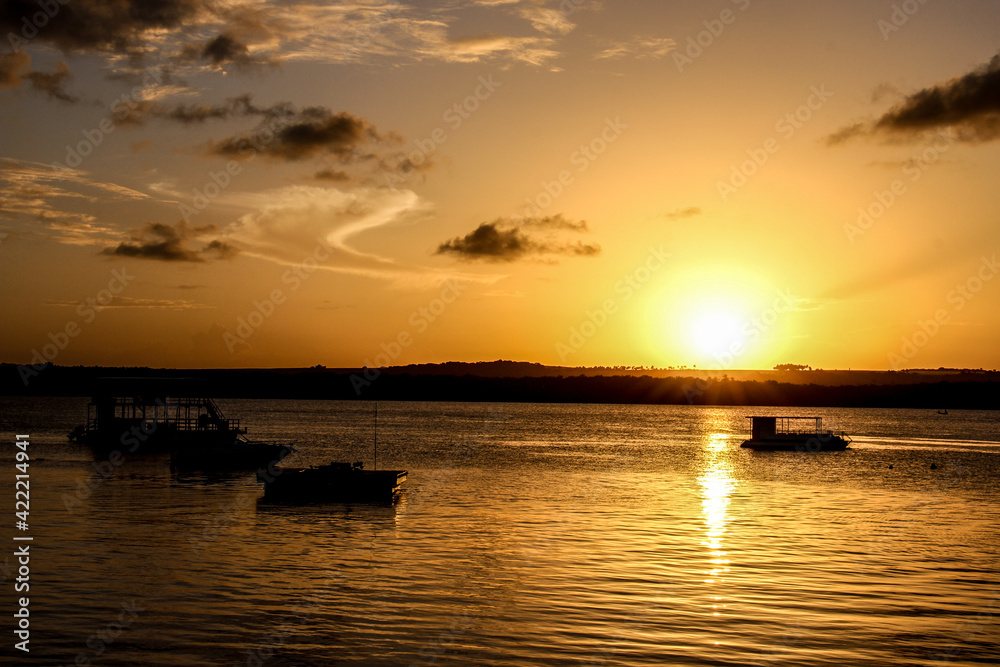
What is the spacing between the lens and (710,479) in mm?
69875

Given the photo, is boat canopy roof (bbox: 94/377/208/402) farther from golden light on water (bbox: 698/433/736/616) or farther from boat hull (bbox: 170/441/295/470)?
golden light on water (bbox: 698/433/736/616)

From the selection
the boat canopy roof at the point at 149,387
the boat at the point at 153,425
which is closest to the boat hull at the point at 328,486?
the boat at the point at 153,425

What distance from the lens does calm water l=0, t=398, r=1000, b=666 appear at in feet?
69.8

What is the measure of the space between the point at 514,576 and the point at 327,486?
23338 millimetres

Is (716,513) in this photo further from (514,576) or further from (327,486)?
(327,486)

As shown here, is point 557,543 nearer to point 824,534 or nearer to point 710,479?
point 824,534

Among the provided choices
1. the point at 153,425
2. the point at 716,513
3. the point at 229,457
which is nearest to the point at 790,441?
the point at 716,513

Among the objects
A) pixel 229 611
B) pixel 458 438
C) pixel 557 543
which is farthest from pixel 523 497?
pixel 458 438

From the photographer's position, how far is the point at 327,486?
165 feet

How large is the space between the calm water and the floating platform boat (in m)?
1.71

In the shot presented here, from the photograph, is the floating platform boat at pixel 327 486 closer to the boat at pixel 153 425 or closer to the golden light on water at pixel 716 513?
the golden light on water at pixel 716 513

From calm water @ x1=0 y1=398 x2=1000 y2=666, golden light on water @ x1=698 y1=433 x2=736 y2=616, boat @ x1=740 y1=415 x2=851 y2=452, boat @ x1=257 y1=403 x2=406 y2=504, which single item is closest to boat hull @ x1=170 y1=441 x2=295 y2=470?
calm water @ x1=0 y1=398 x2=1000 y2=666

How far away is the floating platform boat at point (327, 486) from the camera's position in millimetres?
49719

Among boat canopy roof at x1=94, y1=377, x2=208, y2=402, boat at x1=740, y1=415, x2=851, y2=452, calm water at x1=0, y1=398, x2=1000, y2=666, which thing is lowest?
boat at x1=740, y1=415, x2=851, y2=452
